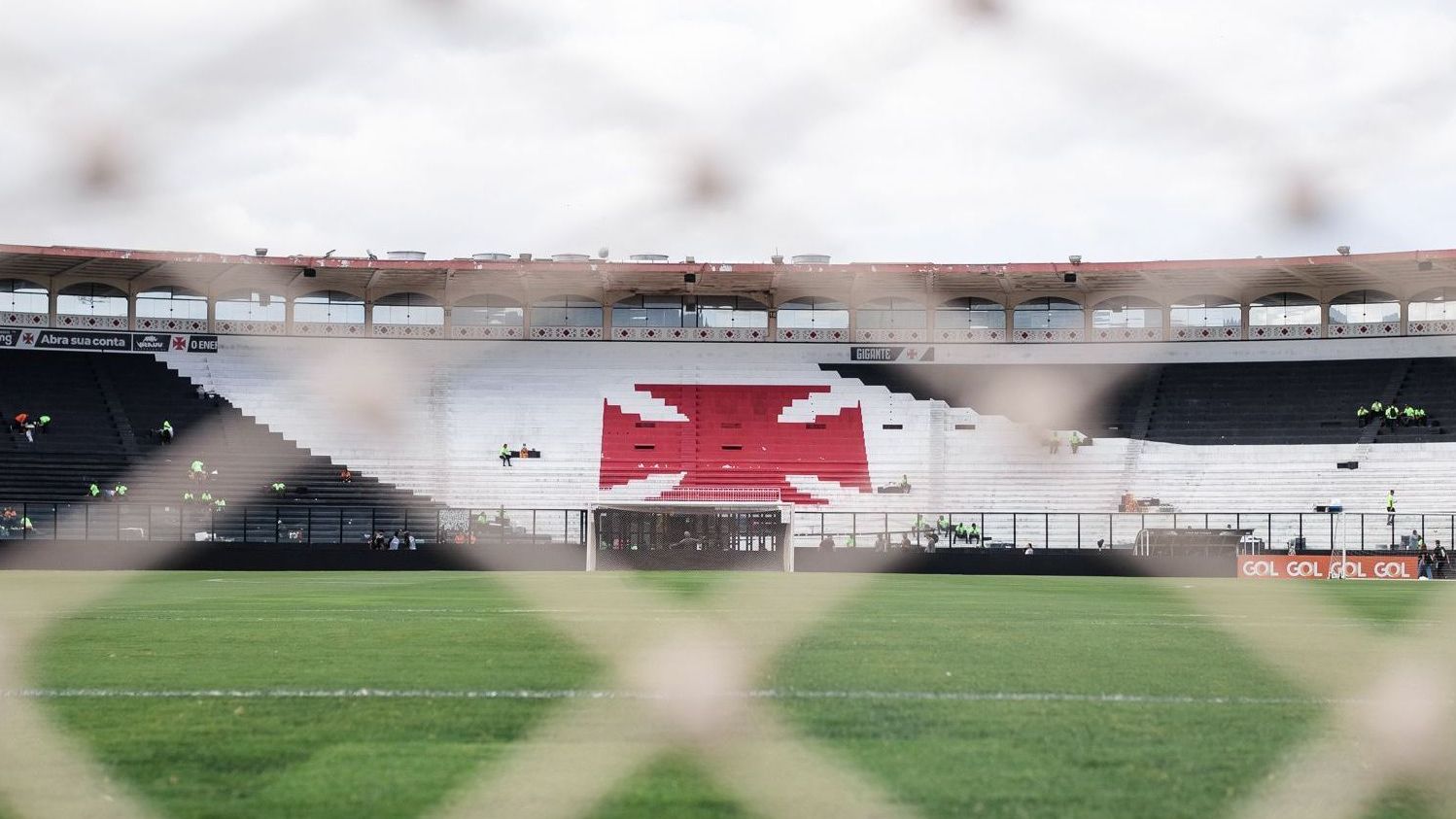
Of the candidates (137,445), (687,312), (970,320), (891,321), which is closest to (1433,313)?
(970,320)

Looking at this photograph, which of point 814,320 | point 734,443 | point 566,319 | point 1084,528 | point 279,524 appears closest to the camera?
point 279,524

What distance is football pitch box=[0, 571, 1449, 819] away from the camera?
3.24 meters

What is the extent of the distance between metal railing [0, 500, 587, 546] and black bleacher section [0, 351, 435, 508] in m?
2.00

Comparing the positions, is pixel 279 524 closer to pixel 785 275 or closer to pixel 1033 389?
pixel 785 275

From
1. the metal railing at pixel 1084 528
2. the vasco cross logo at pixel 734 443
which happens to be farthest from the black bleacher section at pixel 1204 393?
the metal railing at pixel 1084 528

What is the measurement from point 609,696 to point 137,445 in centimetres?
3219

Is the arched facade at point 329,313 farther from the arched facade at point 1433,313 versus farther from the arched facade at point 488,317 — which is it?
the arched facade at point 1433,313

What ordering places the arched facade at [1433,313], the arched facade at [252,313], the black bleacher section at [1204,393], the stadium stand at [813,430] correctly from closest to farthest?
the stadium stand at [813,430], the black bleacher section at [1204,393], the arched facade at [1433,313], the arched facade at [252,313]

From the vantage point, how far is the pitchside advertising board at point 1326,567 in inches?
1077

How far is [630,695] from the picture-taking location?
484 cm

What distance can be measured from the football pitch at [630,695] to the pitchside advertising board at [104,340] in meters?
32.0

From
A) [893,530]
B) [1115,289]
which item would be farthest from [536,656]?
[1115,289]

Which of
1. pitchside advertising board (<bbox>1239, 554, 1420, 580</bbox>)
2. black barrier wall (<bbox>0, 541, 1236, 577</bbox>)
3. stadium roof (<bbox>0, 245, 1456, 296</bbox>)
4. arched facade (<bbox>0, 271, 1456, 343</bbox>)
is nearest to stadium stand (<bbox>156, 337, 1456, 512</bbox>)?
arched facade (<bbox>0, 271, 1456, 343</bbox>)

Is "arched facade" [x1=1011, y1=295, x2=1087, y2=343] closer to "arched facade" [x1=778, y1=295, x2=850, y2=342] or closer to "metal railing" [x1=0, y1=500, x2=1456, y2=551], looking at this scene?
"arched facade" [x1=778, y1=295, x2=850, y2=342]
